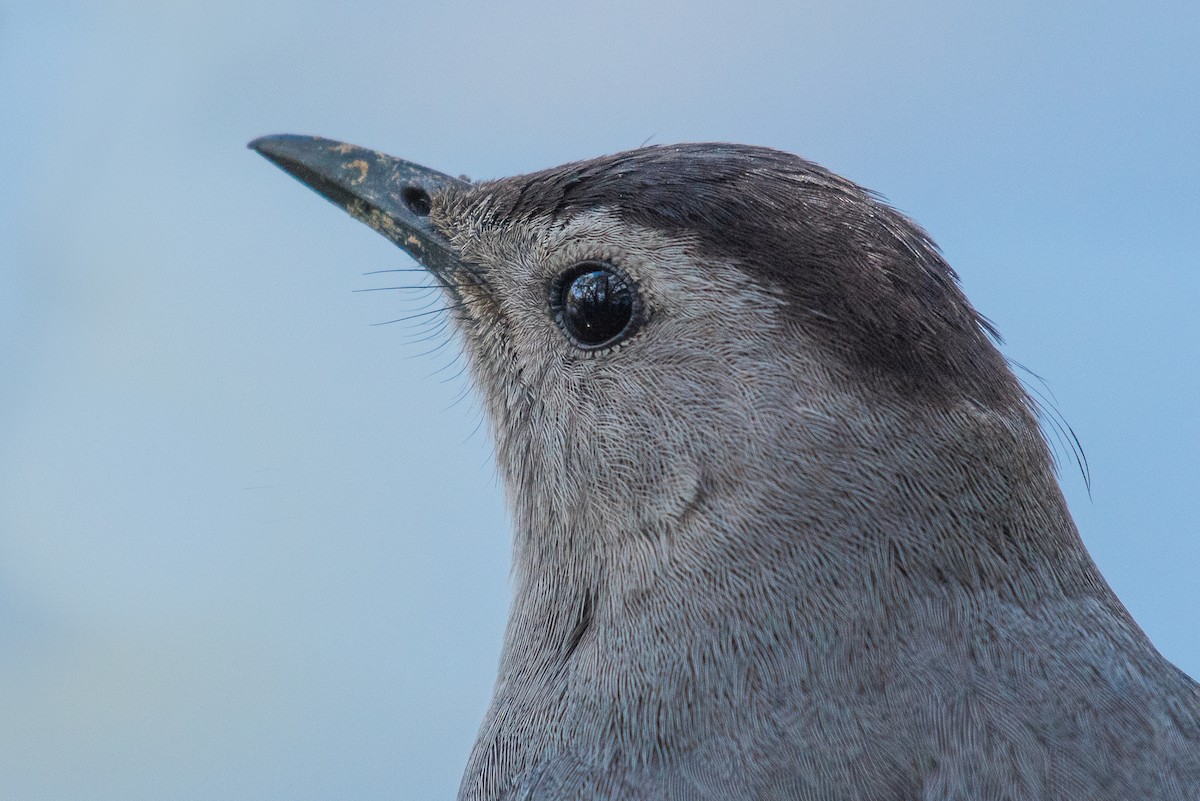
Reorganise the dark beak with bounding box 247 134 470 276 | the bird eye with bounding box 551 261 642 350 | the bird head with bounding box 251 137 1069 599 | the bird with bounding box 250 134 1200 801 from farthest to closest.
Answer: the dark beak with bounding box 247 134 470 276 < the bird eye with bounding box 551 261 642 350 < the bird head with bounding box 251 137 1069 599 < the bird with bounding box 250 134 1200 801

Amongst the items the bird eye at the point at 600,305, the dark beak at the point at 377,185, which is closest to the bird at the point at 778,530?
the bird eye at the point at 600,305

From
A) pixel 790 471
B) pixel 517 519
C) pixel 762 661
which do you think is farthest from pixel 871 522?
pixel 517 519

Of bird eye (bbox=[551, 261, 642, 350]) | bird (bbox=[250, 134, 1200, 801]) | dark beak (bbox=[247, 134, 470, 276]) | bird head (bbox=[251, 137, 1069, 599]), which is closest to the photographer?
bird (bbox=[250, 134, 1200, 801])

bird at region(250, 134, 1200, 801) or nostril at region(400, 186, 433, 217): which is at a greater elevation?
nostril at region(400, 186, 433, 217)

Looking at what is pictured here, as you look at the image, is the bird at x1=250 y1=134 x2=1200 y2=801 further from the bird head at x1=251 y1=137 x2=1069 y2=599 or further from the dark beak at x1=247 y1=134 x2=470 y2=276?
the dark beak at x1=247 y1=134 x2=470 y2=276

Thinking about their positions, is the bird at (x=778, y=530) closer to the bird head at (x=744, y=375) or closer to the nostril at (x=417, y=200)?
the bird head at (x=744, y=375)

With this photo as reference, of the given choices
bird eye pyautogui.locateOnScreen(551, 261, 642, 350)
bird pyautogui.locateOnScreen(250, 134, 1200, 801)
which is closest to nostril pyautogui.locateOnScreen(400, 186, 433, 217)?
bird pyautogui.locateOnScreen(250, 134, 1200, 801)

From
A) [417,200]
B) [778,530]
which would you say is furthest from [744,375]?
[417,200]

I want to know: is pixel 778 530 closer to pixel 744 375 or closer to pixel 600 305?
pixel 744 375
